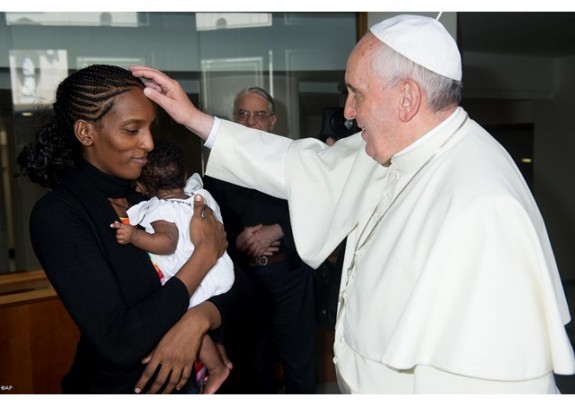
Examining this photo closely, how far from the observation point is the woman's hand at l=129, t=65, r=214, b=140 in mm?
1671

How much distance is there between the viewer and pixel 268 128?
11.6 ft

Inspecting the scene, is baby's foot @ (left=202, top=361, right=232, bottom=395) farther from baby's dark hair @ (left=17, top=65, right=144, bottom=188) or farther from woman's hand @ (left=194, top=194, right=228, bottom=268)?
baby's dark hair @ (left=17, top=65, right=144, bottom=188)

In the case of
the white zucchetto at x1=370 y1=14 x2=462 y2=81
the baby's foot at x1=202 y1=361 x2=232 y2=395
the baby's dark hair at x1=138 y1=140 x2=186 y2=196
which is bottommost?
the baby's foot at x1=202 y1=361 x2=232 y2=395

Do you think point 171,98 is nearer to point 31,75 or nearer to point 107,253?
point 107,253

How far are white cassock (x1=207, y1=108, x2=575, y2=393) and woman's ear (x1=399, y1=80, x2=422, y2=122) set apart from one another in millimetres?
105

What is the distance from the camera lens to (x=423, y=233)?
1503 mm

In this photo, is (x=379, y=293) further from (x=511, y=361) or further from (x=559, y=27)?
(x=559, y=27)

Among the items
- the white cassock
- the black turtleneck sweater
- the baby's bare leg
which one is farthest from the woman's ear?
the baby's bare leg

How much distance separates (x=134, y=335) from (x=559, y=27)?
241 inches

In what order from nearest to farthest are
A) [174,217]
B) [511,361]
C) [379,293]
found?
[511,361], [379,293], [174,217]

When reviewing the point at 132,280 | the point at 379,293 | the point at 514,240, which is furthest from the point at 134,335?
the point at 514,240

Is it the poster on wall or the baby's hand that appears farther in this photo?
the poster on wall

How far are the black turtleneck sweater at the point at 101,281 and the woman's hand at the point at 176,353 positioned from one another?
0.16 feet

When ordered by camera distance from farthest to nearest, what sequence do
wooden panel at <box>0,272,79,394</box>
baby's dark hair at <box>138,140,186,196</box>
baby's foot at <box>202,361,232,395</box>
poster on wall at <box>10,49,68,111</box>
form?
poster on wall at <box>10,49,68,111</box> < wooden panel at <box>0,272,79,394</box> < baby's dark hair at <box>138,140,186,196</box> < baby's foot at <box>202,361,232,395</box>
